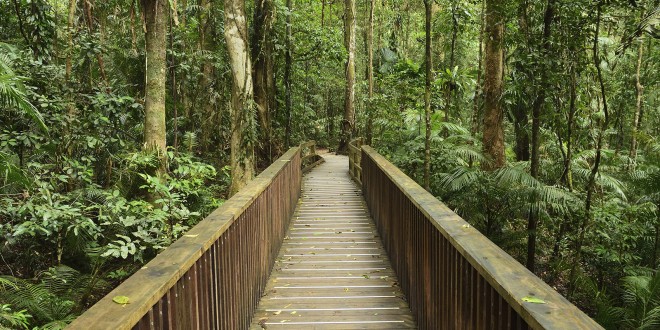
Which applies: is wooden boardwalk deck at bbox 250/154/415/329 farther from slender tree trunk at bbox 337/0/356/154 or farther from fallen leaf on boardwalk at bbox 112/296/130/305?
slender tree trunk at bbox 337/0/356/154

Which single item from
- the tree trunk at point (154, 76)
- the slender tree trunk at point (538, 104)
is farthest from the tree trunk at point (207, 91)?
the slender tree trunk at point (538, 104)

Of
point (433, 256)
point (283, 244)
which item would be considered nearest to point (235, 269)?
point (433, 256)

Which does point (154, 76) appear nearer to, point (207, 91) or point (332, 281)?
point (332, 281)

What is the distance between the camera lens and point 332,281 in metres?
5.63

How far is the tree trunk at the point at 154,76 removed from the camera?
7.18m

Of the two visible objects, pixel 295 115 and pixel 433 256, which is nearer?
pixel 433 256

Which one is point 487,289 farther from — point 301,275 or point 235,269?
point 301,275

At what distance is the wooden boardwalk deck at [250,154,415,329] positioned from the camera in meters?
4.50

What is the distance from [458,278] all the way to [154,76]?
6.05 m

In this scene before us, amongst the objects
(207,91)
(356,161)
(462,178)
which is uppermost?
(207,91)

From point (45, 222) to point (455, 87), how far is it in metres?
11.0

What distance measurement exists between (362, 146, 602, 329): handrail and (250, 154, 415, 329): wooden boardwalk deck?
0.30m

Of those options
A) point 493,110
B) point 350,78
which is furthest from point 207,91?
point 493,110

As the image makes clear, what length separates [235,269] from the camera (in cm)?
376
